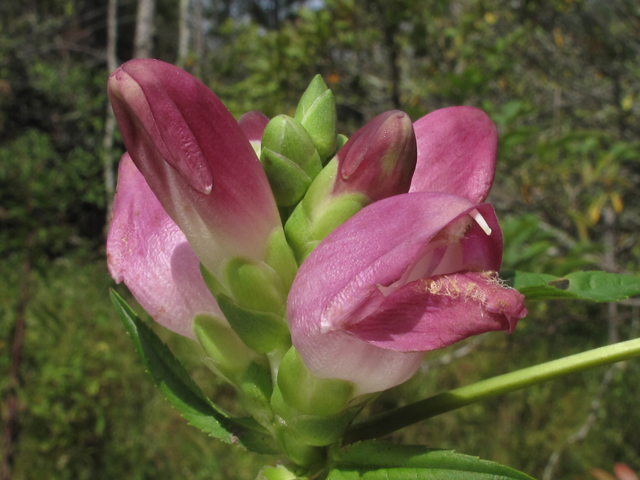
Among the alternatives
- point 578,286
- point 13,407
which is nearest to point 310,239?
point 578,286

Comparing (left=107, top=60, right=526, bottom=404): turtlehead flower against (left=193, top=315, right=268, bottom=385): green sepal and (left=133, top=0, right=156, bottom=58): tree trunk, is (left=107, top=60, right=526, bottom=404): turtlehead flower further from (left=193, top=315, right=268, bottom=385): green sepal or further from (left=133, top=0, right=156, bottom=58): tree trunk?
(left=133, top=0, right=156, bottom=58): tree trunk


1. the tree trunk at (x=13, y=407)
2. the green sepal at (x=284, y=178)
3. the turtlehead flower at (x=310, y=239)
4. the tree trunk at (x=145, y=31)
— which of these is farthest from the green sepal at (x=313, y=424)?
the tree trunk at (x=145, y=31)

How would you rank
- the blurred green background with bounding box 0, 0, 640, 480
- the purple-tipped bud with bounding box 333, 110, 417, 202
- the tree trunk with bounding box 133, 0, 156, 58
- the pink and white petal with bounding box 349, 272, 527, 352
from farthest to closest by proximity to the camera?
the tree trunk with bounding box 133, 0, 156, 58 < the blurred green background with bounding box 0, 0, 640, 480 < the purple-tipped bud with bounding box 333, 110, 417, 202 < the pink and white petal with bounding box 349, 272, 527, 352

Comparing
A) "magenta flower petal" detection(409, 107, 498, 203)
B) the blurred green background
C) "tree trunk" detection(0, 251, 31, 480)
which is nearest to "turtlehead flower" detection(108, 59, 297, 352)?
"magenta flower petal" detection(409, 107, 498, 203)

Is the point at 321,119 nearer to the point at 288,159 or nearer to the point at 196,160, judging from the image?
the point at 288,159

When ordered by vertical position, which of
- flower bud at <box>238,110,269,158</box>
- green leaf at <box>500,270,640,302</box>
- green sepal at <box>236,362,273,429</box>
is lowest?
green sepal at <box>236,362,273,429</box>

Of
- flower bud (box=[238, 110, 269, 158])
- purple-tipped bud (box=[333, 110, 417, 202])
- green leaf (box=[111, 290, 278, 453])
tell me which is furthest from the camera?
flower bud (box=[238, 110, 269, 158])

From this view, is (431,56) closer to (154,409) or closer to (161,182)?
(161,182)
